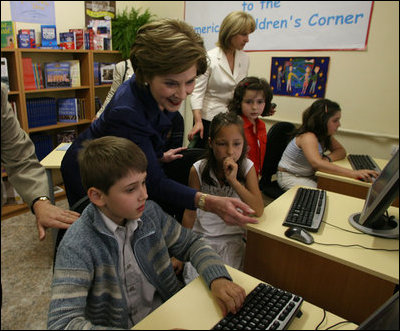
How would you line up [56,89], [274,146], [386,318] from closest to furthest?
[386,318]
[56,89]
[274,146]

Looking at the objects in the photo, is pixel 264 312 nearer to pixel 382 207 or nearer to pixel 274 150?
pixel 382 207

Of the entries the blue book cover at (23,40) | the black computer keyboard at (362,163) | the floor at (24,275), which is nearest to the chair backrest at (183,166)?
the floor at (24,275)

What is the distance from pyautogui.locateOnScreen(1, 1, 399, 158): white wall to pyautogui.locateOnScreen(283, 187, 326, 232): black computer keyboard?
1.38 m

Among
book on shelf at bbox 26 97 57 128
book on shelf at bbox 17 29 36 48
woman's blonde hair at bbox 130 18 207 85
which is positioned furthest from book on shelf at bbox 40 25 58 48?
woman's blonde hair at bbox 130 18 207 85

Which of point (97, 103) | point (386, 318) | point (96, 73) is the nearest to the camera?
point (386, 318)

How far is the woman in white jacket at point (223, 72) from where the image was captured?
1.61 meters

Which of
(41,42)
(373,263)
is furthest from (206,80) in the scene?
(41,42)

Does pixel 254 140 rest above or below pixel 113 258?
above

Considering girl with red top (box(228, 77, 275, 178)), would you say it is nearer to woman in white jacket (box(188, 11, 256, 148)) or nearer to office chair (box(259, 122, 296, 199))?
woman in white jacket (box(188, 11, 256, 148))

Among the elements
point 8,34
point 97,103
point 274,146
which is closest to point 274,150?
point 274,146

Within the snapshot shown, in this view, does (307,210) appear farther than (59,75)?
No

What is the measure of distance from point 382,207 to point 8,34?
104 inches

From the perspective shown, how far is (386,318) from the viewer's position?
456 mm

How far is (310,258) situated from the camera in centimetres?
99
